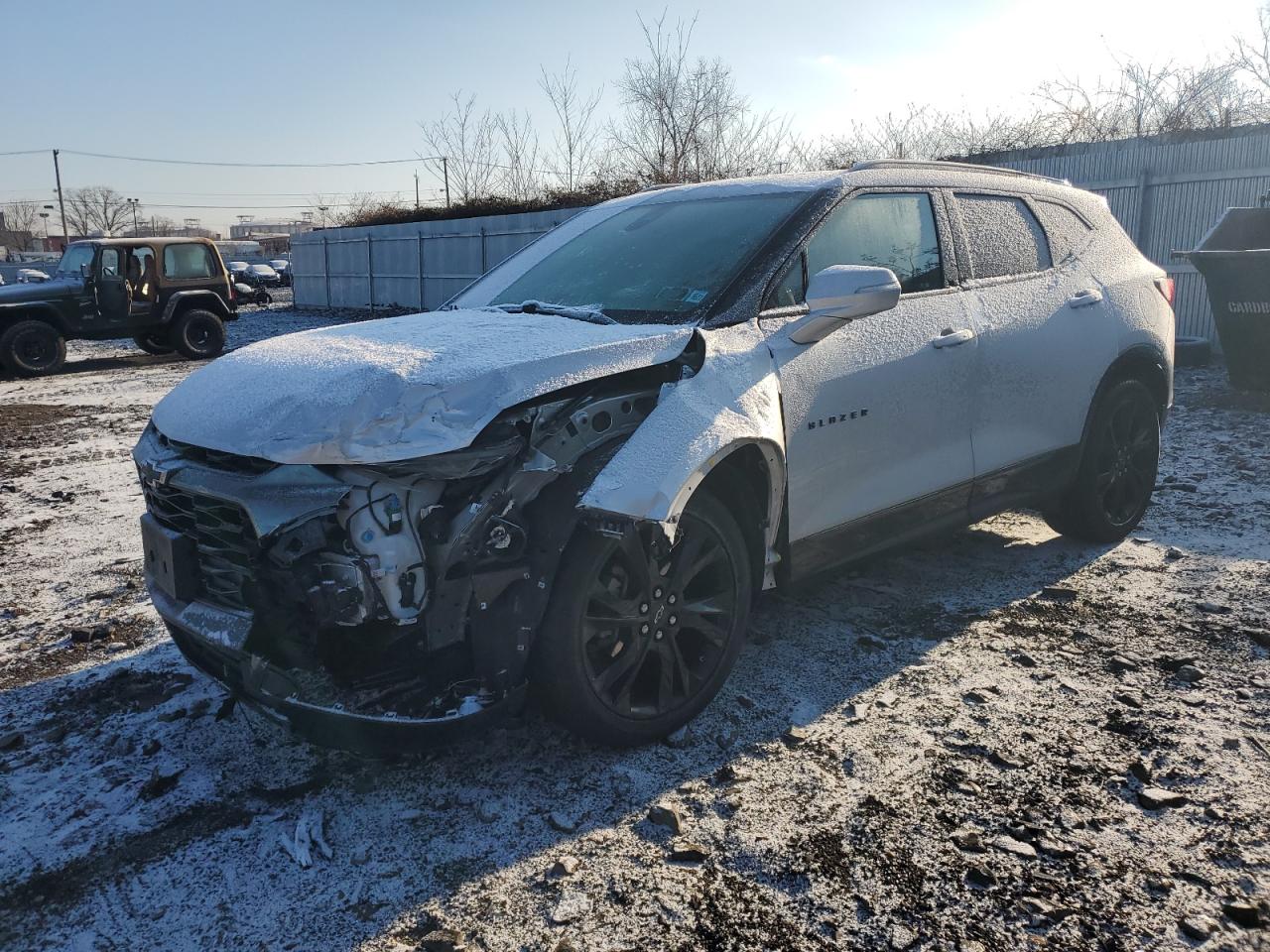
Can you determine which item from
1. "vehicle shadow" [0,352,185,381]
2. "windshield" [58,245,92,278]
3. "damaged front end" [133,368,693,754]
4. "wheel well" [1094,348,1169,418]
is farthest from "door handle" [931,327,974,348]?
"windshield" [58,245,92,278]

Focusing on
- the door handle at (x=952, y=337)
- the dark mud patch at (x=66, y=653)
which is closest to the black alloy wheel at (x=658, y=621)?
the door handle at (x=952, y=337)

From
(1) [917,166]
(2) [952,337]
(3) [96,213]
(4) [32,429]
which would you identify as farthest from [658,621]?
(3) [96,213]

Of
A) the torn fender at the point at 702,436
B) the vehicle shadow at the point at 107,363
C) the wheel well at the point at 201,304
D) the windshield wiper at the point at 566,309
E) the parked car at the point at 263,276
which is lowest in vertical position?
the vehicle shadow at the point at 107,363

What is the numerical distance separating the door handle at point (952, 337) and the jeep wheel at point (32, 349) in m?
14.9

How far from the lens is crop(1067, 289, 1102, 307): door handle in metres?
4.42

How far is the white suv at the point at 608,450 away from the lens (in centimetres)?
250

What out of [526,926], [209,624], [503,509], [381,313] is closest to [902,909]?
[526,926]

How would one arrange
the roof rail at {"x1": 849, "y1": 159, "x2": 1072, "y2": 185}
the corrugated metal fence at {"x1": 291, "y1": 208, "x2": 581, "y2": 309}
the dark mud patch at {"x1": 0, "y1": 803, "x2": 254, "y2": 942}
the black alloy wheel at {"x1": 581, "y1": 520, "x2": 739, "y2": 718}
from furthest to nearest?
the corrugated metal fence at {"x1": 291, "y1": 208, "x2": 581, "y2": 309} → the roof rail at {"x1": 849, "y1": 159, "x2": 1072, "y2": 185} → the black alloy wheel at {"x1": 581, "y1": 520, "x2": 739, "y2": 718} → the dark mud patch at {"x1": 0, "y1": 803, "x2": 254, "y2": 942}

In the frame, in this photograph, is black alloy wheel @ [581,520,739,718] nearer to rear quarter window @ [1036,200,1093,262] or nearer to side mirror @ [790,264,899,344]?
side mirror @ [790,264,899,344]

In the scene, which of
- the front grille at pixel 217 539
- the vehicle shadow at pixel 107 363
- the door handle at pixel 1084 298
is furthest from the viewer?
the vehicle shadow at pixel 107 363

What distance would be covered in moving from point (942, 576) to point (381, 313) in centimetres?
2157

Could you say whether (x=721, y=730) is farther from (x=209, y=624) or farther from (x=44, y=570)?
(x=44, y=570)

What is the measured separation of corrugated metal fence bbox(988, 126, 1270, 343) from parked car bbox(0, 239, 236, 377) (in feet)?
46.9

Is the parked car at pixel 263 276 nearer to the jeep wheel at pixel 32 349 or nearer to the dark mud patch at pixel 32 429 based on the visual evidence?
the jeep wheel at pixel 32 349
